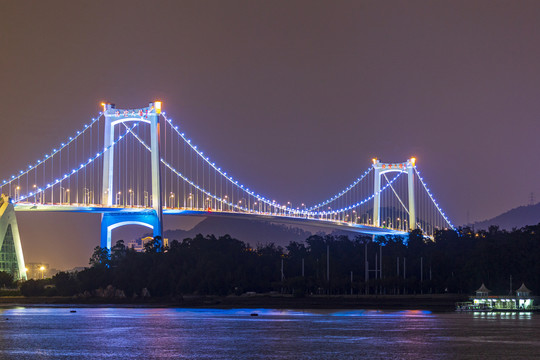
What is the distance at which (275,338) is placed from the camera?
5162cm

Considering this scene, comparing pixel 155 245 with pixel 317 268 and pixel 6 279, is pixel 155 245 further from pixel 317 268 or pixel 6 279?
pixel 317 268

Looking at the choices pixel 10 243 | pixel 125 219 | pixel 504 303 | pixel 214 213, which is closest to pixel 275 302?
pixel 214 213

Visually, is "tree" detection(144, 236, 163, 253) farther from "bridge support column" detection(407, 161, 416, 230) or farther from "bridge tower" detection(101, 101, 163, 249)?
"bridge support column" detection(407, 161, 416, 230)

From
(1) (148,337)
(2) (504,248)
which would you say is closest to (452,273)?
(2) (504,248)

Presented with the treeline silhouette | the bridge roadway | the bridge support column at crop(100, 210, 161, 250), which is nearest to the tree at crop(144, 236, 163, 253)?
the treeline silhouette

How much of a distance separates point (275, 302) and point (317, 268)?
33.9 ft

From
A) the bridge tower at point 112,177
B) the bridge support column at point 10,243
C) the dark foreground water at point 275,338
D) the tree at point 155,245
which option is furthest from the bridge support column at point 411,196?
the dark foreground water at point 275,338

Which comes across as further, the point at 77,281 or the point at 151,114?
the point at 77,281

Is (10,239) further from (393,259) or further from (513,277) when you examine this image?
(513,277)

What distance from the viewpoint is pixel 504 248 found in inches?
3696

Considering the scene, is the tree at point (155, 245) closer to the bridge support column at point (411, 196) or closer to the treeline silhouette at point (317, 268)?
the treeline silhouette at point (317, 268)

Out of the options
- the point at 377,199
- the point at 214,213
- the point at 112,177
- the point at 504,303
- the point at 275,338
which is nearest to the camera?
the point at 275,338

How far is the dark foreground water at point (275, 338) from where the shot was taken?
145 feet

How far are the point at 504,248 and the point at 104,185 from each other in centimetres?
3536
